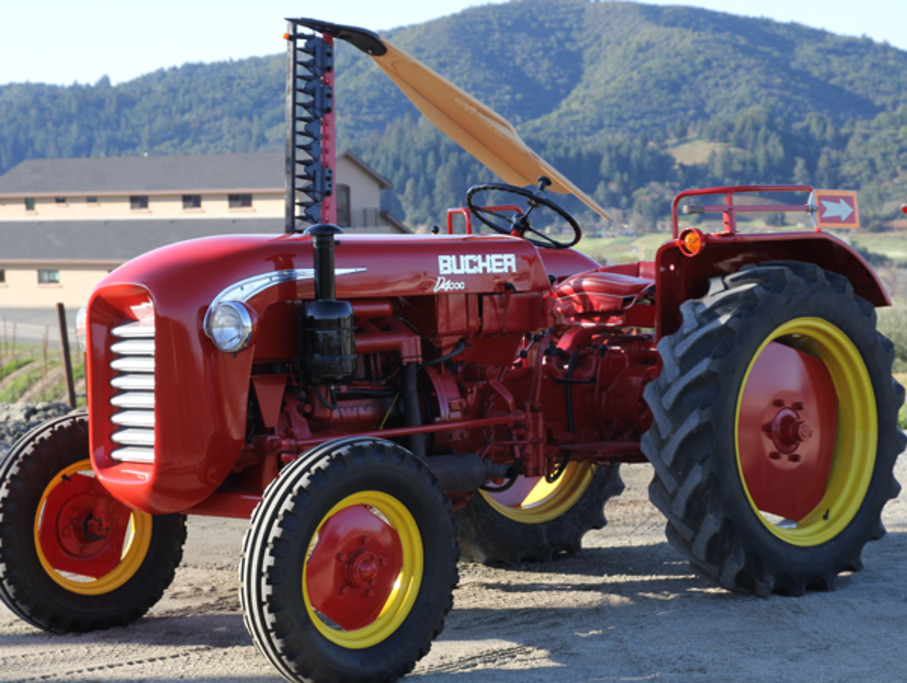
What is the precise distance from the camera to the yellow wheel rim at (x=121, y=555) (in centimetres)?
415

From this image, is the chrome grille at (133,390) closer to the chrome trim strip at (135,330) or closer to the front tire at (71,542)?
the chrome trim strip at (135,330)

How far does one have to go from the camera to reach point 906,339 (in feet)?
51.3

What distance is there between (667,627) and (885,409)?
154cm

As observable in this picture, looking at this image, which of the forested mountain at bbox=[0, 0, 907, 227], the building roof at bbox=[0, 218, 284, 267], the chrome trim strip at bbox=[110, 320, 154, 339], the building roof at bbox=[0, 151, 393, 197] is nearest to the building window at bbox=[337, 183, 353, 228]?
the building roof at bbox=[0, 151, 393, 197]

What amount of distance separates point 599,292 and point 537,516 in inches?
48.2

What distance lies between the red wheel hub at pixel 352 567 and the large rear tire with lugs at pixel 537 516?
5.18ft

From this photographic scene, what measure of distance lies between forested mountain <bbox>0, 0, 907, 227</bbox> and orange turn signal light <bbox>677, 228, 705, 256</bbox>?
5869 centimetres

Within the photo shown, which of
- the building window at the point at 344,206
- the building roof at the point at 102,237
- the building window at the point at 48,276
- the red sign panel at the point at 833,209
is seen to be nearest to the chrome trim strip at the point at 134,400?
the red sign panel at the point at 833,209

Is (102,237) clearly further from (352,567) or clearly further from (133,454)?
(352,567)

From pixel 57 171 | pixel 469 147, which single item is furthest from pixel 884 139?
pixel 469 147

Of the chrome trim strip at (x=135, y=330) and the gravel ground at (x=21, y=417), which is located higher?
the chrome trim strip at (x=135, y=330)

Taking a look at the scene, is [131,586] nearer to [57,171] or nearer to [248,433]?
[248,433]

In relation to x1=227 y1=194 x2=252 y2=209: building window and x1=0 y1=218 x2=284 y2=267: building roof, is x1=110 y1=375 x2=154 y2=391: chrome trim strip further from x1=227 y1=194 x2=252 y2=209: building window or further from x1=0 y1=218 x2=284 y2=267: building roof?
x1=227 y1=194 x2=252 y2=209: building window

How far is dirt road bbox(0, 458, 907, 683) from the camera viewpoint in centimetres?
356
